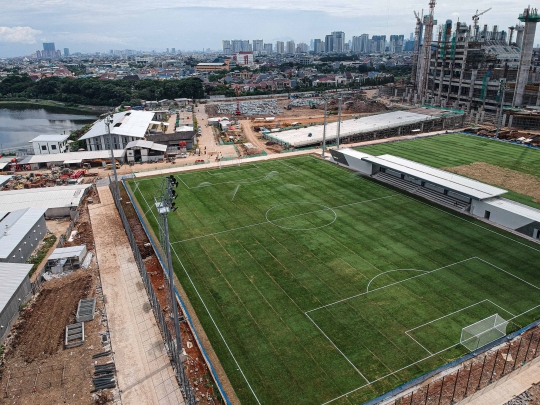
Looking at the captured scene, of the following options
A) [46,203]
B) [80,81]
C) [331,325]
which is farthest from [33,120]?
[331,325]

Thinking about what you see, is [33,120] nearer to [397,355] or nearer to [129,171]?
Result: [129,171]

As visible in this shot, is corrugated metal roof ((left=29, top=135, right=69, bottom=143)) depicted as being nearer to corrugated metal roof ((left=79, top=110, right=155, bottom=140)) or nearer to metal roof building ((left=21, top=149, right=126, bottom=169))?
corrugated metal roof ((left=79, top=110, right=155, bottom=140))

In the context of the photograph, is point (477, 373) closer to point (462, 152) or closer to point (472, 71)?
point (462, 152)

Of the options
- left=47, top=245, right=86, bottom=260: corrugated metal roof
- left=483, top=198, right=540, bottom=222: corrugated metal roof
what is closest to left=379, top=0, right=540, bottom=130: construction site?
left=483, top=198, right=540, bottom=222: corrugated metal roof

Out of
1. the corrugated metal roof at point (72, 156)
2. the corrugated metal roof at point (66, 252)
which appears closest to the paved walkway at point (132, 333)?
the corrugated metal roof at point (66, 252)

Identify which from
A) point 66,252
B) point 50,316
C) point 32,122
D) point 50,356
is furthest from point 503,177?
point 32,122

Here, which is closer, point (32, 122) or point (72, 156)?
point (72, 156)
